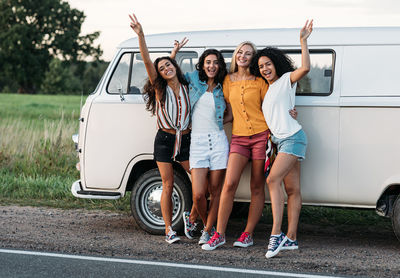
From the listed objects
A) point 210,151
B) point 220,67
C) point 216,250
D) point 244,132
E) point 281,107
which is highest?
point 220,67

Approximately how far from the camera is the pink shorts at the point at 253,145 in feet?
21.9

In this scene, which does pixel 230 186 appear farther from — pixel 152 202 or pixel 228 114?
pixel 152 202

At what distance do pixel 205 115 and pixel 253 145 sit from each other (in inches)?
23.5

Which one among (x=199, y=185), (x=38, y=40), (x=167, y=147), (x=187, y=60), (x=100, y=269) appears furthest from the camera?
(x=38, y=40)

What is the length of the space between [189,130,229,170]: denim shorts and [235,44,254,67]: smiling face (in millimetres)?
756

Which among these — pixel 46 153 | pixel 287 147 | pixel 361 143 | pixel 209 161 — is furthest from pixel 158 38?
pixel 46 153

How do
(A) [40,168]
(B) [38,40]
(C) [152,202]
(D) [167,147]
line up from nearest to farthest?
(D) [167,147]
(C) [152,202]
(A) [40,168]
(B) [38,40]

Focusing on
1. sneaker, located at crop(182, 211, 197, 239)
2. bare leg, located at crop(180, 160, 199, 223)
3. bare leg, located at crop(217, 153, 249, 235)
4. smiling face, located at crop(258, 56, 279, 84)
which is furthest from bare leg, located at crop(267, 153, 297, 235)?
sneaker, located at crop(182, 211, 197, 239)

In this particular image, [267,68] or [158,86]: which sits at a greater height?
[267,68]

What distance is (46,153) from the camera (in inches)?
493

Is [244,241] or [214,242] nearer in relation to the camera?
[214,242]

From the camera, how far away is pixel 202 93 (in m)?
6.87

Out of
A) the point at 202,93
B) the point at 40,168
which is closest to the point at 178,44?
the point at 202,93

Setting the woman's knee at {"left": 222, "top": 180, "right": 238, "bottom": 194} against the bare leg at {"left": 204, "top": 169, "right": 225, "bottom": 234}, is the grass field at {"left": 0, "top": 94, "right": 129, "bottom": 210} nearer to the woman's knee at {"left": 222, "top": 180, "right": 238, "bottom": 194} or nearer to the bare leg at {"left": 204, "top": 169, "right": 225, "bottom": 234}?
the bare leg at {"left": 204, "top": 169, "right": 225, "bottom": 234}
